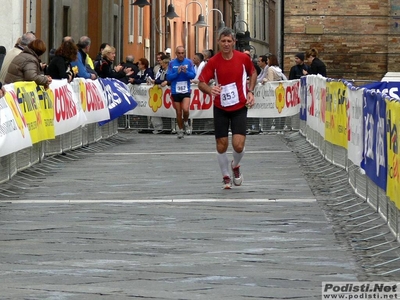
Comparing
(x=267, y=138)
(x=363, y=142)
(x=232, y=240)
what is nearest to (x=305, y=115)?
(x=267, y=138)

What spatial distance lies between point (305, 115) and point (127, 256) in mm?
12688

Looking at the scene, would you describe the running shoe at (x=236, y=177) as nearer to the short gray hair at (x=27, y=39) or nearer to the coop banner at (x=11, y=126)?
the coop banner at (x=11, y=126)

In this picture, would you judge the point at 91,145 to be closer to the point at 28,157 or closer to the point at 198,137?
the point at 198,137

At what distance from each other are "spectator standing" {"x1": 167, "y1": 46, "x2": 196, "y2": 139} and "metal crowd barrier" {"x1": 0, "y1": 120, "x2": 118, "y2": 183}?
119cm

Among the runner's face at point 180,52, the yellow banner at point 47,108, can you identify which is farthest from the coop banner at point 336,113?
the runner's face at point 180,52

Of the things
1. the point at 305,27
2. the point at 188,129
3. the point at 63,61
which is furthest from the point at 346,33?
the point at 63,61

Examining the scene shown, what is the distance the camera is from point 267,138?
23.0 meters

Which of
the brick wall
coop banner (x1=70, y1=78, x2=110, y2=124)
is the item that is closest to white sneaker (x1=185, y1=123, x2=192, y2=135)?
coop banner (x1=70, y1=78, x2=110, y2=124)

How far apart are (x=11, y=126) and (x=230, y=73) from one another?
2.28 meters

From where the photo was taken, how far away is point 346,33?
108 ft

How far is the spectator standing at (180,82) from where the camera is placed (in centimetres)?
2306

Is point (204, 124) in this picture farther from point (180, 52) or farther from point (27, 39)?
point (27, 39)

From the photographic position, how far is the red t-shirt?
13.6 meters

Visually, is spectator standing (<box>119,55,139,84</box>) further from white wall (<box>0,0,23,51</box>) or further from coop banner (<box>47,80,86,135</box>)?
coop banner (<box>47,80,86,135</box>)
